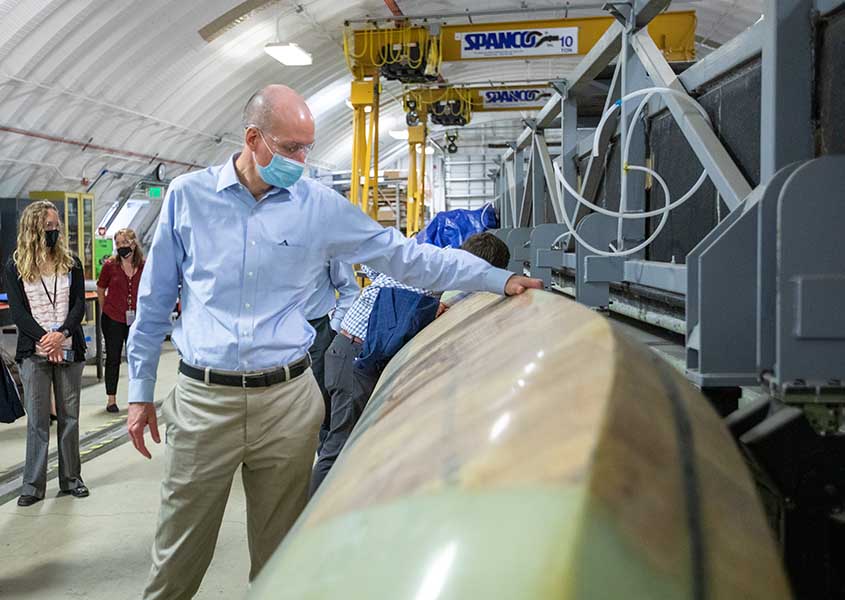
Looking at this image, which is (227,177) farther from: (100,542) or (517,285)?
(100,542)

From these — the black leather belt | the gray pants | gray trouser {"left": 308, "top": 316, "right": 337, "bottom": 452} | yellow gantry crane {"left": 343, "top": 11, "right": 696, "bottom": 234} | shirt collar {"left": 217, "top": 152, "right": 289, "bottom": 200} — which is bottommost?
the gray pants

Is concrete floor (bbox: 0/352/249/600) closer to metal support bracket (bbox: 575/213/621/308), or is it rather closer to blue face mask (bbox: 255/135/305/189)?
blue face mask (bbox: 255/135/305/189)

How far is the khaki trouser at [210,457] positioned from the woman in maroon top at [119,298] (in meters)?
5.42

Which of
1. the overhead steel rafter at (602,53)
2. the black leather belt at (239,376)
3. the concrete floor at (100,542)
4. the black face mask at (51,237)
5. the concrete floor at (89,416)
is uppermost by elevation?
the overhead steel rafter at (602,53)

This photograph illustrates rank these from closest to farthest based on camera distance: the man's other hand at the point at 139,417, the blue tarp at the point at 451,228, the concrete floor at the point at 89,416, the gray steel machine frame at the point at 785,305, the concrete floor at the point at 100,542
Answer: the gray steel machine frame at the point at 785,305, the man's other hand at the point at 139,417, the concrete floor at the point at 100,542, the concrete floor at the point at 89,416, the blue tarp at the point at 451,228

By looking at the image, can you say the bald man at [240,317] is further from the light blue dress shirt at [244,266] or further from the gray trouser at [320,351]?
the gray trouser at [320,351]

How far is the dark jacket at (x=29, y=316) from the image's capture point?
4.89 metres

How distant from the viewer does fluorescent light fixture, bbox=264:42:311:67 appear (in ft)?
43.0

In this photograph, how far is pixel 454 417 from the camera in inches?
44.3

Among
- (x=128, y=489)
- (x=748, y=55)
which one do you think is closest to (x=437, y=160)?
(x=128, y=489)

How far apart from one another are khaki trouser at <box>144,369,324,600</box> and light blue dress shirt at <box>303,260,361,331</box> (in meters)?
1.39

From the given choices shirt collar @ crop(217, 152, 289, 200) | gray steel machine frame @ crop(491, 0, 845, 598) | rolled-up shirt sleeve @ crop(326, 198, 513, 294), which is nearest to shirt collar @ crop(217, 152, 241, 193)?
shirt collar @ crop(217, 152, 289, 200)

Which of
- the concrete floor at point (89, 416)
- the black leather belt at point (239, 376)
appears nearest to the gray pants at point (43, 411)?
the concrete floor at point (89, 416)

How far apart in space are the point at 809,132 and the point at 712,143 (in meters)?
0.61
